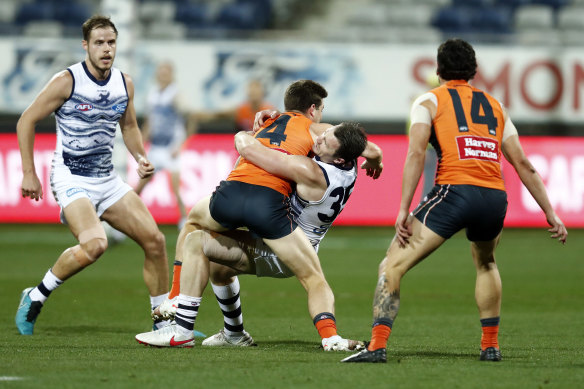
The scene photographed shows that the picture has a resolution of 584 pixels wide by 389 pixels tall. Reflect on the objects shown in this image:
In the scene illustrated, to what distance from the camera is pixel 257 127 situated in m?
6.78

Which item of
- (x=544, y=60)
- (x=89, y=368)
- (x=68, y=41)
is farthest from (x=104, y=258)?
(x=544, y=60)

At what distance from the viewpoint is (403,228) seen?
5.72 metres

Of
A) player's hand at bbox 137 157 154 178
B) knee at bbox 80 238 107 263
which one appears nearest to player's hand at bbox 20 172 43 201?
knee at bbox 80 238 107 263

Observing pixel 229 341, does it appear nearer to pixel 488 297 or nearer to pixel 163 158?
pixel 488 297

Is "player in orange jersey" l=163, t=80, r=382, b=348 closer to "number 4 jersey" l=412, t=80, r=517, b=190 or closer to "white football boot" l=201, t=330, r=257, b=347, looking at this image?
"white football boot" l=201, t=330, r=257, b=347

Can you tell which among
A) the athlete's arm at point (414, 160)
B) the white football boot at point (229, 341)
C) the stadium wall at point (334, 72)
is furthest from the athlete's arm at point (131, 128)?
the stadium wall at point (334, 72)

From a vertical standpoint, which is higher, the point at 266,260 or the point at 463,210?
the point at 463,210

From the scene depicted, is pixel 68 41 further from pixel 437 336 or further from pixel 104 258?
pixel 437 336

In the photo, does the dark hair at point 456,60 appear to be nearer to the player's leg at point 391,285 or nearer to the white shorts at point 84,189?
the player's leg at point 391,285

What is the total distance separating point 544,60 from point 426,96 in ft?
43.7

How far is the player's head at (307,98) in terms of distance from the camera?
6691 mm

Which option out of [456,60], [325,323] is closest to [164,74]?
[325,323]

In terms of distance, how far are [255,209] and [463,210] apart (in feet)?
4.39

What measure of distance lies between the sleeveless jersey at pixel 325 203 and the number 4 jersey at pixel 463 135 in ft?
2.39
